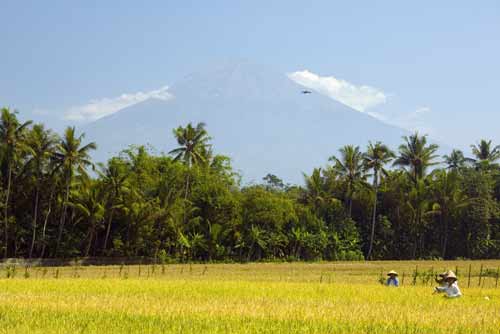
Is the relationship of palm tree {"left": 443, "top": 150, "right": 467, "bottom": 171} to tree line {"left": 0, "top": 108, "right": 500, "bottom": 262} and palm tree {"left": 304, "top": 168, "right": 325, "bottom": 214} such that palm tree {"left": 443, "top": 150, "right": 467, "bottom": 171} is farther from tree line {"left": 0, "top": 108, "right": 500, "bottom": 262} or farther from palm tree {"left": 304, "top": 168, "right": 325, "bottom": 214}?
palm tree {"left": 304, "top": 168, "right": 325, "bottom": 214}

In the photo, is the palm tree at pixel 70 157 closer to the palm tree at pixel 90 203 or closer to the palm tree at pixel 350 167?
the palm tree at pixel 90 203

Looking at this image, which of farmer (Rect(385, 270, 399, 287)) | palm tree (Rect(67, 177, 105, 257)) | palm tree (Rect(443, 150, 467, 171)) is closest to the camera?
farmer (Rect(385, 270, 399, 287))

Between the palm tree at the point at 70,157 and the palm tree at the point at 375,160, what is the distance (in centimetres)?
2281

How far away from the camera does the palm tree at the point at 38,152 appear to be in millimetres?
41156

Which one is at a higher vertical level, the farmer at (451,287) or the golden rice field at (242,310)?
the farmer at (451,287)

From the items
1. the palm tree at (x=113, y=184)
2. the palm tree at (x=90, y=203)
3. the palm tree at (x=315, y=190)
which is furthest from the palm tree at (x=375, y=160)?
the palm tree at (x=90, y=203)

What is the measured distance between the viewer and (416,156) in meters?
56.4

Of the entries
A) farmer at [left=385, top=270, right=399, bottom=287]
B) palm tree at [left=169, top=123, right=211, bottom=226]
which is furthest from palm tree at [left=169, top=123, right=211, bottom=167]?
farmer at [left=385, top=270, right=399, bottom=287]

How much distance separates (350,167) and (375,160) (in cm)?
216

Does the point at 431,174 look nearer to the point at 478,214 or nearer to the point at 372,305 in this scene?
the point at 478,214

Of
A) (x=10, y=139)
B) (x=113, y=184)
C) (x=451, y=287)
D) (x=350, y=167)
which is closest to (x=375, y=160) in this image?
(x=350, y=167)

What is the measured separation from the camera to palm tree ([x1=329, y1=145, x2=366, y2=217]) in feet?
174

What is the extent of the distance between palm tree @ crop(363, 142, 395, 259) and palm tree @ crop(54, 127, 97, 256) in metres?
22.8

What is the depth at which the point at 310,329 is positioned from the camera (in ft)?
34.2
